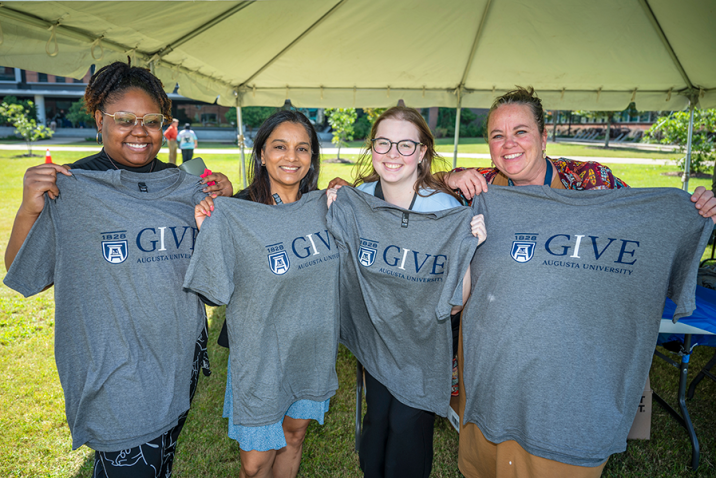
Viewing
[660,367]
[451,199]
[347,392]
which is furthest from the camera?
[660,367]

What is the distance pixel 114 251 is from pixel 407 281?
1.45 m

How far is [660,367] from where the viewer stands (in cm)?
435

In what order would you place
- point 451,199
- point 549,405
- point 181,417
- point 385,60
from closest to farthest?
point 549,405
point 181,417
point 451,199
point 385,60

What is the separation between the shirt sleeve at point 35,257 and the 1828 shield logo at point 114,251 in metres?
0.26

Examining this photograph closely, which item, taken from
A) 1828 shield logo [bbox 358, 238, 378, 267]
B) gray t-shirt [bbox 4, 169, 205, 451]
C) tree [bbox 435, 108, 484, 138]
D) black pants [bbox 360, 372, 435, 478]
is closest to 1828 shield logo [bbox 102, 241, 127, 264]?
gray t-shirt [bbox 4, 169, 205, 451]

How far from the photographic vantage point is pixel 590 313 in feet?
6.12

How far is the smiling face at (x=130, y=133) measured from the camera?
80.0 inches

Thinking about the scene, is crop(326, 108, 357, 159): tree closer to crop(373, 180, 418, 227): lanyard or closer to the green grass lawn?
the green grass lawn

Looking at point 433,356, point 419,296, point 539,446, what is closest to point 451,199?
point 419,296

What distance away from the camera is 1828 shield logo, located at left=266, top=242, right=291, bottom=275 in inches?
80.0

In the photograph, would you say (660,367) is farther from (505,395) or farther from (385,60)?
(385,60)

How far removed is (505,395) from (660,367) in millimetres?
3531

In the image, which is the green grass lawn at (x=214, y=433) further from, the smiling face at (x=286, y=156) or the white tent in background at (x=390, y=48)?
the white tent in background at (x=390, y=48)

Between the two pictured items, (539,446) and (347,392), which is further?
(347,392)
